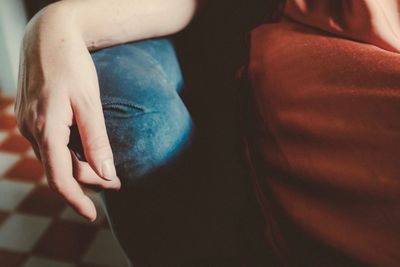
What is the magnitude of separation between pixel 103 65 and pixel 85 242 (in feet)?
2.66

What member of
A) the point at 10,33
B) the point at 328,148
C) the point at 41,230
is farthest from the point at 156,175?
the point at 10,33

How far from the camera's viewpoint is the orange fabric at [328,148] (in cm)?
37

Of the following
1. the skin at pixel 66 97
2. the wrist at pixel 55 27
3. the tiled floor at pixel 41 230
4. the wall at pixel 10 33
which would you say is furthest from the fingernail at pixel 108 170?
the wall at pixel 10 33

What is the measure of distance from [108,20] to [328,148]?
0.33 meters

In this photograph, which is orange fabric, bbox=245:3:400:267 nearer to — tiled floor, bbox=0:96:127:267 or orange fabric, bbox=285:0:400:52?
orange fabric, bbox=285:0:400:52

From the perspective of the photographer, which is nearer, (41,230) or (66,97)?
(66,97)

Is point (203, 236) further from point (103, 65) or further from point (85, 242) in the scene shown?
point (85, 242)

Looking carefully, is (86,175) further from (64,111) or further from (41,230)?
(41,230)

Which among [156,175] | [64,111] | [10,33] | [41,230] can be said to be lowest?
[41,230]

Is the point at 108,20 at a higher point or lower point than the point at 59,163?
higher

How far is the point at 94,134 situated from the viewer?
0.43m

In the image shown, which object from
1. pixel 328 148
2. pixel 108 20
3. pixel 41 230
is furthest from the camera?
pixel 41 230

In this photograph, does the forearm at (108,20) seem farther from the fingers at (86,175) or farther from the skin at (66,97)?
the fingers at (86,175)

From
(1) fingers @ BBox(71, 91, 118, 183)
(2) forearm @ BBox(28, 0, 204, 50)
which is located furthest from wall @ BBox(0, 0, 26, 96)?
(1) fingers @ BBox(71, 91, 118, 183)
